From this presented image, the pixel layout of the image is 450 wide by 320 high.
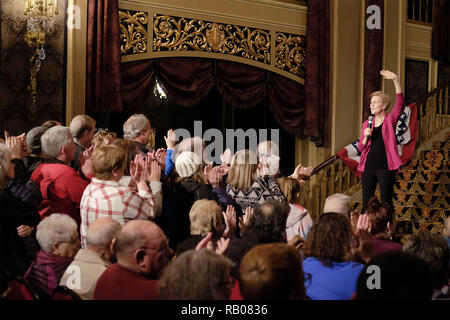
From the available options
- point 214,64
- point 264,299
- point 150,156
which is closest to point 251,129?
point 214,64

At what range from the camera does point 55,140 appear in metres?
3.00

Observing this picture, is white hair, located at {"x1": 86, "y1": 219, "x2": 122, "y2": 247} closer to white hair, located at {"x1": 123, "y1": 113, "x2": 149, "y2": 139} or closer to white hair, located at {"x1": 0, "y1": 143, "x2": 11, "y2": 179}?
white hair, located at {"x1": 0, "y1": 143, "x2": 11, "y2": 179}

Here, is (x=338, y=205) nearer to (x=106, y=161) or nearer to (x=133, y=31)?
(x=106, y=161)

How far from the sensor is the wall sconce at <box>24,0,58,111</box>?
210 inches

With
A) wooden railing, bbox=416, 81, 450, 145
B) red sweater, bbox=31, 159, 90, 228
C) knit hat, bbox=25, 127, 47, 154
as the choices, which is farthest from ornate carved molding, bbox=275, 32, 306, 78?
red sweater, bbox=31, 159, 90, 228

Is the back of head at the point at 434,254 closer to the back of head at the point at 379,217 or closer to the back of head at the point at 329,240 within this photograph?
the back of head at the point at 329,240

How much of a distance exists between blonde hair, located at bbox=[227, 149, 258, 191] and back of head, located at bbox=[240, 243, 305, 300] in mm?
1790

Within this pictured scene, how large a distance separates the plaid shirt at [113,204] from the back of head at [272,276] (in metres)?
1.02

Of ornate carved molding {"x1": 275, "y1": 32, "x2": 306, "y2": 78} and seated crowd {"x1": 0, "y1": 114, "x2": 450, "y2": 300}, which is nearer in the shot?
seated crowd {"x1": 0, "y1": 114, "x2": 450, "y2": 300}

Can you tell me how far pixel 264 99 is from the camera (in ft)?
24.1

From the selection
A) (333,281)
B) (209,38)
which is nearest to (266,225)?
(333,281)

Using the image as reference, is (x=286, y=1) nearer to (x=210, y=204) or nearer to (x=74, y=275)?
(x=210, y=204)

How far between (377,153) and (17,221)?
3.23 meters

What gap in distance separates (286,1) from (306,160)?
2.01 metres
